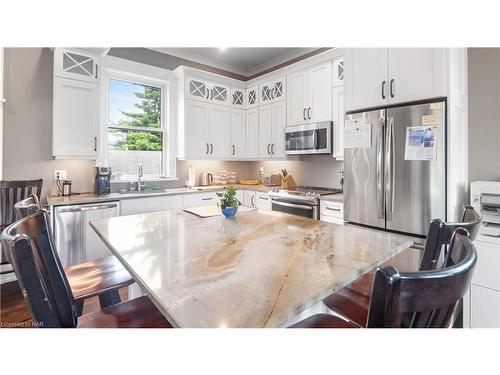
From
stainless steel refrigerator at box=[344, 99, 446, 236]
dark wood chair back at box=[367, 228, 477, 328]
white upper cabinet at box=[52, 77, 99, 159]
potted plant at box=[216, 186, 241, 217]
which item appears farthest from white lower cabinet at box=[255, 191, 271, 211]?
dark wood chair back at box=[367, 228, 477, 328]

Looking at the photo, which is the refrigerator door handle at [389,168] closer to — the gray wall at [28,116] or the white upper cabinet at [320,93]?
the white upper cabinet at [320,93]

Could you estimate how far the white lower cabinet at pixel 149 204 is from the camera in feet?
9.91

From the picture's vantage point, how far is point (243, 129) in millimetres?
4441

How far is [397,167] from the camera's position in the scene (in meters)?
2.17

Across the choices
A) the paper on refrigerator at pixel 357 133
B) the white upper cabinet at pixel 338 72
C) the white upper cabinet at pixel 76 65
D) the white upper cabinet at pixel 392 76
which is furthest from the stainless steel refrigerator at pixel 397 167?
the white upper cabinet at pixel 76 65

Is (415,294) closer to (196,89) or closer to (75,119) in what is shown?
(75,119)

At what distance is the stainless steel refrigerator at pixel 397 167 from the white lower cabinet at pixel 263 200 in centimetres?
129

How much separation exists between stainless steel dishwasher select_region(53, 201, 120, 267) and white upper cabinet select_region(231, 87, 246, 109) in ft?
8.10

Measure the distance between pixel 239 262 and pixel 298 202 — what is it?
2.27 m

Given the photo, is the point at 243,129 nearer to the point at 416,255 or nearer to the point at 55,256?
the point at 416,255

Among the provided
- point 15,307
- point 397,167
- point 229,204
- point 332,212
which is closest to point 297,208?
point 332,212

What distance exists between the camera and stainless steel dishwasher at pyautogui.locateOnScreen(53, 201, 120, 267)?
103 inches
